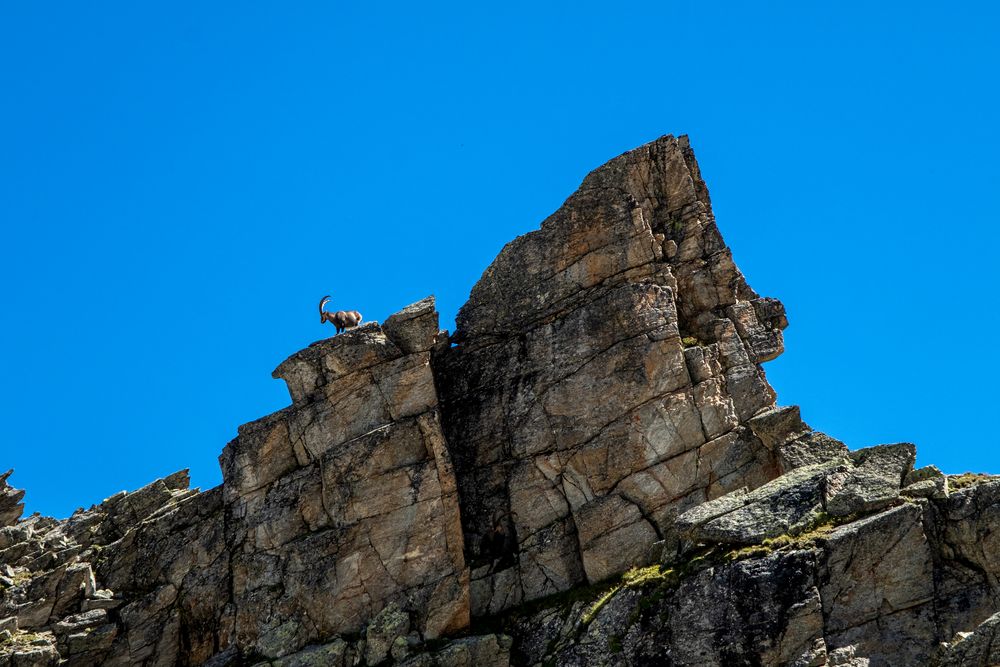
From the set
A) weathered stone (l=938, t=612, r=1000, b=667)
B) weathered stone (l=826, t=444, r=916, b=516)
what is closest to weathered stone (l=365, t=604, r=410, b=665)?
weathered stone (l=826, t=444, r=916, b=516)

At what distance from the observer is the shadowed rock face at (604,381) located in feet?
180

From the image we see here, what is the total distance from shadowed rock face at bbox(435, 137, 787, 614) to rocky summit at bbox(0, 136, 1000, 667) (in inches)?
4.4

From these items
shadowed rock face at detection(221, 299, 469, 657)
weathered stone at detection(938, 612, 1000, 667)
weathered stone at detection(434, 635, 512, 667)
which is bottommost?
weathered stone at detection(938, 612, 1000, 667)

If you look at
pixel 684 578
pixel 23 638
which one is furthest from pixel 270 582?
pixel 684 578

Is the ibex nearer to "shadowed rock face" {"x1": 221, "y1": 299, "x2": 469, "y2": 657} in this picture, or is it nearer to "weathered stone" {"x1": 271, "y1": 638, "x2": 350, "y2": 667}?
"shadowed rock face" {"x1": 221, "y1": 299, "x2": 469, "y2": 657}

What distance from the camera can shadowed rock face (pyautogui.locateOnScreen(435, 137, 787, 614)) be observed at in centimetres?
5500

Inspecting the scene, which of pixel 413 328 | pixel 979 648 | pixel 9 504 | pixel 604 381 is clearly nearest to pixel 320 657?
pixel 413 328

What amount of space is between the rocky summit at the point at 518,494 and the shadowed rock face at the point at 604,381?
112mm

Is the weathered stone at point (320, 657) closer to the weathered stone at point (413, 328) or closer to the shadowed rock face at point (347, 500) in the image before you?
the shadowed rock face at point (347, 500)

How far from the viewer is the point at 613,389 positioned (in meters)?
56.9

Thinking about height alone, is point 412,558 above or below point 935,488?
above

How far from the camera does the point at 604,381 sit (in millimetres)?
57156

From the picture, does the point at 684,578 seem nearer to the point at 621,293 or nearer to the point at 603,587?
the point at 603,587

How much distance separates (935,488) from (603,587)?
14.8 meters
